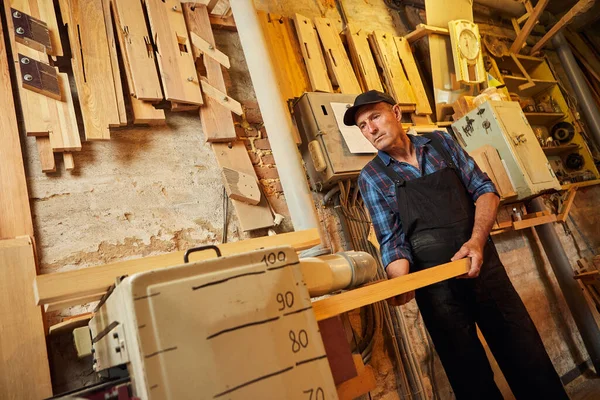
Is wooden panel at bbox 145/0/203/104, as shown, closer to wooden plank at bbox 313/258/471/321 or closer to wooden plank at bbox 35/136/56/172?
wooden plank at bbox 35/136/56/172

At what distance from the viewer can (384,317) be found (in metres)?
2.21

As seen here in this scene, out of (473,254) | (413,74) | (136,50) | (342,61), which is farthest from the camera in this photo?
(413,74)

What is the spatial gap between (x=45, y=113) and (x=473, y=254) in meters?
1.80

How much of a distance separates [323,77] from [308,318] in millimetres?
2172

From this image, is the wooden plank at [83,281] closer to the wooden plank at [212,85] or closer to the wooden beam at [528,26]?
the wooden plank at [212,85]

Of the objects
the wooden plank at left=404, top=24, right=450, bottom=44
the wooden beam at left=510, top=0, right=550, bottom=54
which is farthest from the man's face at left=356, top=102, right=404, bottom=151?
the wooden beam at left=510, top=0, right=550, bottom=54

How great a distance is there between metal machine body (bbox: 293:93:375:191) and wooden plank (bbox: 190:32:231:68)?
51 centimetres

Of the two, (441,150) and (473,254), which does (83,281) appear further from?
(441,150)

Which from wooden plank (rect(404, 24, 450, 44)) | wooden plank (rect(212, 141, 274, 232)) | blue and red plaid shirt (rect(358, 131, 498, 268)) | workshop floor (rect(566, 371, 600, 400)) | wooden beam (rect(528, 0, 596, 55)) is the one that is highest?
wooden beam (rect(528, 0, 596, 55))

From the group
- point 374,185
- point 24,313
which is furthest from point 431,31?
point 24,313

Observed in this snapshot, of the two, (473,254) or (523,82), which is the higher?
(523,82)

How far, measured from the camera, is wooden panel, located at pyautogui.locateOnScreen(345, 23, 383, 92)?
2.88 metres

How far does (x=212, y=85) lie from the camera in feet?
7.13

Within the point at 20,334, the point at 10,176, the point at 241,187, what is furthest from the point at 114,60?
the point at 20,334
